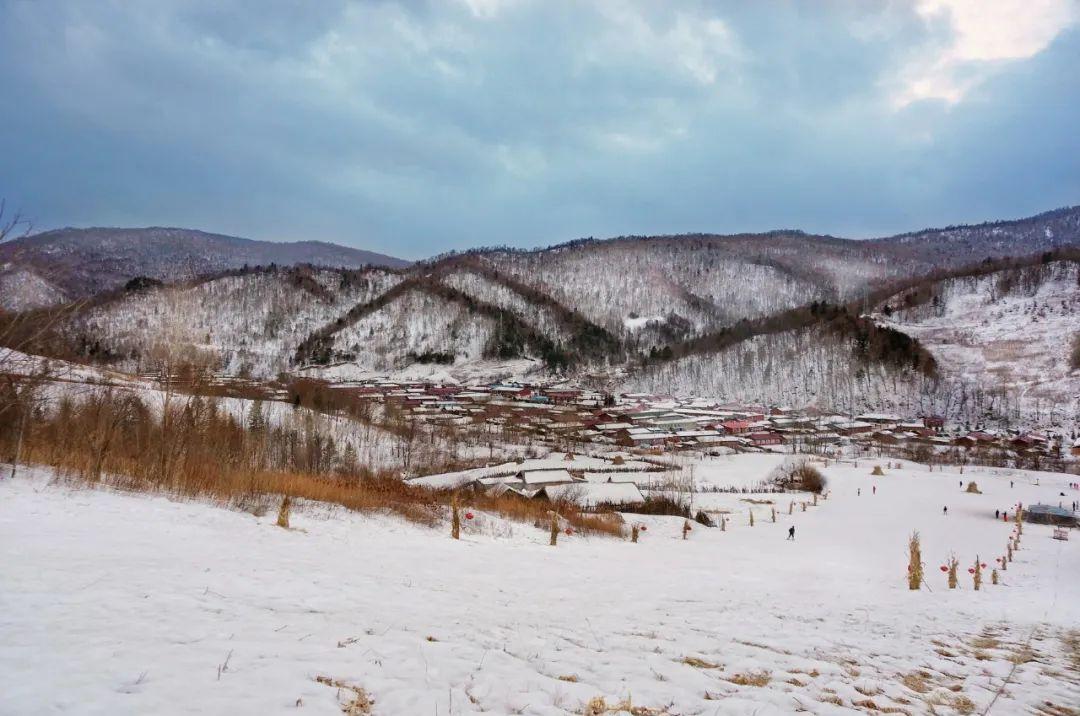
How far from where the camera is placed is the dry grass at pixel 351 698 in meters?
3.56

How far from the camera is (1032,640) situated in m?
8.15

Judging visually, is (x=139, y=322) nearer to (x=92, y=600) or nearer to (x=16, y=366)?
(x=16, y=366)

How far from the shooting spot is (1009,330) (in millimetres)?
117500

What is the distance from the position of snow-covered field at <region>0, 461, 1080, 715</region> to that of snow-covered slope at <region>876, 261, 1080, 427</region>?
10646 cm

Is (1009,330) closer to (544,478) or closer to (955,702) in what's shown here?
(544,478)

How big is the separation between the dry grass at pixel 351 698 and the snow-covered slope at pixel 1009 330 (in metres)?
115

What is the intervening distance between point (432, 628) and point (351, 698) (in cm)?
214

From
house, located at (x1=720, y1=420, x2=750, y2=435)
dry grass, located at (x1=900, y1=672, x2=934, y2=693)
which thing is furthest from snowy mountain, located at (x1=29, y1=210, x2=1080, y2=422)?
dry grass, located at (x1=900, y1=672, x2=934, y2=693)

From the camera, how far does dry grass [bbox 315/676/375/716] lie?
11.7 feet

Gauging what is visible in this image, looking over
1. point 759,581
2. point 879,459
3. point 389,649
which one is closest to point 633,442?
point 879,459

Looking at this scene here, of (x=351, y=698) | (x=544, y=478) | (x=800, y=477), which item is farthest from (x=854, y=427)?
(x=351, y=698)

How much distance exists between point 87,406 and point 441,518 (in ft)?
41.4

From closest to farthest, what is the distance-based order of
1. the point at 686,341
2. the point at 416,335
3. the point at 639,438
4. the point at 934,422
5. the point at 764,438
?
the point at 639,438
the point at 764,438
the point at 934,422
the point at 686,341
the point at 416,335

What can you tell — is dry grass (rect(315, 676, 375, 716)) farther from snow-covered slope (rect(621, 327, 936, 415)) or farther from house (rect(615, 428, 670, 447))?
snow-covered slope (rect(621, 327, 936, 415))
